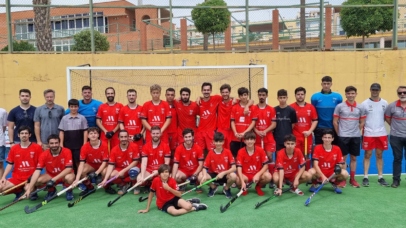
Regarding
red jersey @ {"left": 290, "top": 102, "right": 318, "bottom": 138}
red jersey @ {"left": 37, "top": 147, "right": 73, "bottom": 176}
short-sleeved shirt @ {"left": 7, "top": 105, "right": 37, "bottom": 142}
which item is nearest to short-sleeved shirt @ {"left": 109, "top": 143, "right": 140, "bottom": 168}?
red jersey @ {"left": 37, "top": 147, "right": 73, "bottom": 176}

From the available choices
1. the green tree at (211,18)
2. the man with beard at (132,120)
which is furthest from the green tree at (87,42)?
the man with beard at (132,120)

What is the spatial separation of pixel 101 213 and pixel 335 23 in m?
8.50

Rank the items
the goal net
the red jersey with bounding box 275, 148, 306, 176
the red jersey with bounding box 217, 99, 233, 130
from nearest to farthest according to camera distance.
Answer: the red jersey with bounding box 275, 148, 306, 176 < the red jersey with bounding box 217, 99, 233, 130 < the goal net

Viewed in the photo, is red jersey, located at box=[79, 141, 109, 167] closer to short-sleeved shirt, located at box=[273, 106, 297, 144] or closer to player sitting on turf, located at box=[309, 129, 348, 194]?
short-sleeved shirt, located at box=[273, 106, 297, 144]

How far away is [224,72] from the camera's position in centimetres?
822

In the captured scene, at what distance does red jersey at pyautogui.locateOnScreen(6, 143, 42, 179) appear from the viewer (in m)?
4.87

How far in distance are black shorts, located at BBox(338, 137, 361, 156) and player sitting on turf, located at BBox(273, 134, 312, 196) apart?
2.60 feet

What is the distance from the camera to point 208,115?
5.56m

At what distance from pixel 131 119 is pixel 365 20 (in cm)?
799

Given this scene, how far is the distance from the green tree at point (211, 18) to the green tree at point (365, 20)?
3460mm

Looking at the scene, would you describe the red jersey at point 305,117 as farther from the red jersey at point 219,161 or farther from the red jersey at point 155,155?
the red jersey at point 155,155

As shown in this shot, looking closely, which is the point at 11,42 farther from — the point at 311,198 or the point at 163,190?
the point at 311,198

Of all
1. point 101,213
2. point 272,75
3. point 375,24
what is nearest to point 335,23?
point 375,24

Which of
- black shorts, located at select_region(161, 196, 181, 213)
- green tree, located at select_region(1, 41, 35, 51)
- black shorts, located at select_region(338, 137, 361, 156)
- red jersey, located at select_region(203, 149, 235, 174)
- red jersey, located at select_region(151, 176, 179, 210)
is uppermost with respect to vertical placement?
green tree, located at select_region(1, 41, 35, 51)
